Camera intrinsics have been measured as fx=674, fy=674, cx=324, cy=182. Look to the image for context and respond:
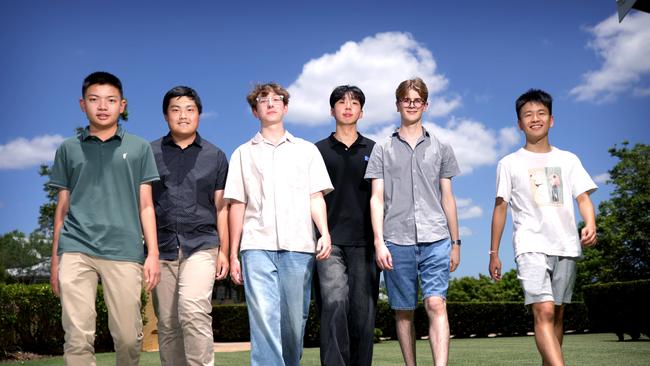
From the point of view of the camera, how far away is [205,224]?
514cm

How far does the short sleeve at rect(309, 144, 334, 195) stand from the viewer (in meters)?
5.21

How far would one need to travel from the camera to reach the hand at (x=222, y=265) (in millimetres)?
5070

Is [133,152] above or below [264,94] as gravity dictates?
below

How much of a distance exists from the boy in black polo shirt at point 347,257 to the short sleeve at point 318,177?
44 centimetres

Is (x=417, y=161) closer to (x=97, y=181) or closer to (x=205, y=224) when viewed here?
(x=205, y=224)

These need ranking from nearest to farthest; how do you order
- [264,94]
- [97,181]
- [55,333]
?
[97,181], [264,94], [55,333]

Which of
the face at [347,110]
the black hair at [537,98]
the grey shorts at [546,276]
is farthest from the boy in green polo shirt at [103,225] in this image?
the black hair at [537,98]

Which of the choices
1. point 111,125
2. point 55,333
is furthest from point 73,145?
point 55,333

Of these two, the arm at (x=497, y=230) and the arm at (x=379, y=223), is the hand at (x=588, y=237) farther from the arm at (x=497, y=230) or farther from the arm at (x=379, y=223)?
the arm at (x=379, y=223)

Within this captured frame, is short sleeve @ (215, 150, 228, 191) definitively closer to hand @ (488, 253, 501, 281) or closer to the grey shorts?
hand @ (488, 253, 501, 281)

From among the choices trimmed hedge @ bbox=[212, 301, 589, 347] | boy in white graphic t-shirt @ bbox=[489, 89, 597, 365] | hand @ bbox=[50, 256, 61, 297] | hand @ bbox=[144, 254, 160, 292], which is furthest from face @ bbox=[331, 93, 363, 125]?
trimmed hedge @ bbox=[212, 301, 589, 347]

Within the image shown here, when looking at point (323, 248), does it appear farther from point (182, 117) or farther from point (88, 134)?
point (88, 134)

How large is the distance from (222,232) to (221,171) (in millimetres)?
500

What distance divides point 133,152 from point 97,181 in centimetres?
33
